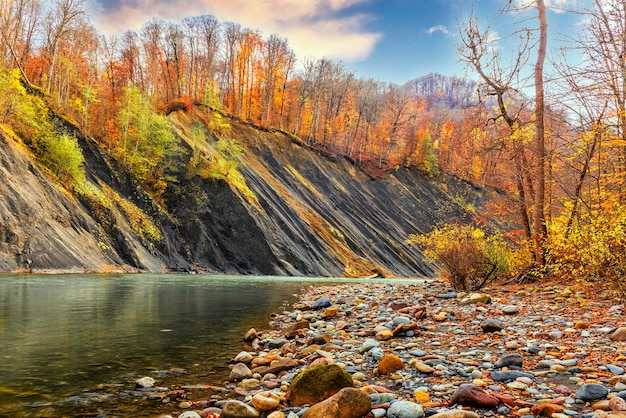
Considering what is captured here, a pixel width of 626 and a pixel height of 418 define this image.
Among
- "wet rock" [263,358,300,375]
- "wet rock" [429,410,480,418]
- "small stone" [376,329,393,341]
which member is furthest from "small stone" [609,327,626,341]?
"wet rock" [263,358,300,375]

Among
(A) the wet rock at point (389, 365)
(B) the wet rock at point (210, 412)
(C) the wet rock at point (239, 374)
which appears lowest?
(C) the wet rock at point (239, 374)

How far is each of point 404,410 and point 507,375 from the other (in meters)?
1.42

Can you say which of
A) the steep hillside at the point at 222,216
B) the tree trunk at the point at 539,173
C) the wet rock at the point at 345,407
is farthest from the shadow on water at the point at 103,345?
the steep hillside at the point at 222,216

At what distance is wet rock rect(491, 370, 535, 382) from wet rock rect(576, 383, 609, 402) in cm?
65

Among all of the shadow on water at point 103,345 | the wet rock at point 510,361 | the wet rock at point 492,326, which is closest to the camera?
the shadow on water at point 103,345

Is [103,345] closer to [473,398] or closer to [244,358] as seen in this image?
[244,358]

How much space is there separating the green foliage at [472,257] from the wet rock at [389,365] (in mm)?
7197

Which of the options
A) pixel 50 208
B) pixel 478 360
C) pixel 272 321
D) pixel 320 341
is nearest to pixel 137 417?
pixel 320 341

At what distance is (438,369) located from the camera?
464cm

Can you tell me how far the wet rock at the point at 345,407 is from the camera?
343 centimetres

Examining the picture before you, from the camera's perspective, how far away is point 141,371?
536 cm

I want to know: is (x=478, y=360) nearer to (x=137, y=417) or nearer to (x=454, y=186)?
(x=137, y=417)

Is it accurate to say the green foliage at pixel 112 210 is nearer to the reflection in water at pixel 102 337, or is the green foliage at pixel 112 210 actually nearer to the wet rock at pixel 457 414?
the reflection in water at pixel 102 337

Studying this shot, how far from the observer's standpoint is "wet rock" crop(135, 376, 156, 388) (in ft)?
15.7
